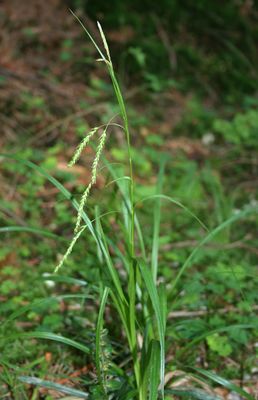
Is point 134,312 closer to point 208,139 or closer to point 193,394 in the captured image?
point 193,394

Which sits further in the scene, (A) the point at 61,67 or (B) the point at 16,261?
(A) the point at 61,67

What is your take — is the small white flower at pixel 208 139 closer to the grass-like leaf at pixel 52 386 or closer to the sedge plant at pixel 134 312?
the sedge plant at pixel 134 312

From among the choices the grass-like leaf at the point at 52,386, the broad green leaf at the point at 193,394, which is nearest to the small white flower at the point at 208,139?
the broad green leaf at the point at 193,394

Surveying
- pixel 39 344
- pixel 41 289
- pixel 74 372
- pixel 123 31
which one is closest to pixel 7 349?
pixel 39 344

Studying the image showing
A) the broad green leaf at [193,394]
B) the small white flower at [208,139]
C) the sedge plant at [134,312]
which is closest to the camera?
the sedge plant at [134,312]

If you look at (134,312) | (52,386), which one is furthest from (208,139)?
(52,386)

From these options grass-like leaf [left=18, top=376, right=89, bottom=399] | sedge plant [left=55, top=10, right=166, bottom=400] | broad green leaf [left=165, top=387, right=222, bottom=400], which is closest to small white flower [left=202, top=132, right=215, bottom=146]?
sedge plant [left=55, top=10, right=166, bottom=400]

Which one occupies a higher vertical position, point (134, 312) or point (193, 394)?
point (134, 312)

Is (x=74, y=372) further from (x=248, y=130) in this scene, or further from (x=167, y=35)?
(x=167, y=35)

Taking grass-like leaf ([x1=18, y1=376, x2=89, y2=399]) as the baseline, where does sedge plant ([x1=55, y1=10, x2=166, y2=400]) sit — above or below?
above

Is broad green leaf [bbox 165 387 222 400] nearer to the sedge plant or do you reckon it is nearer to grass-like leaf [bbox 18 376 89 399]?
the sedge plant

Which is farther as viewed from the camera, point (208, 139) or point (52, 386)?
point (208, 139)
